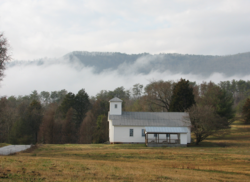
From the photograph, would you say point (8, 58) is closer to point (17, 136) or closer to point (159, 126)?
point (159, 126)

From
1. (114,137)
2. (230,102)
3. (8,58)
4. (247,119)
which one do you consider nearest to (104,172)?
(8,58)

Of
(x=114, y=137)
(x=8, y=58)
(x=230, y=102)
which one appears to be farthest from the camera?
(x=230, y=102)

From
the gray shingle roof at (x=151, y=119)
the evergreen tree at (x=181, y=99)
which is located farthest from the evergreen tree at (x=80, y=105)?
the gray shingle roof at (x=151, y=119)

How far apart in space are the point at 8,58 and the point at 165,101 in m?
42.4

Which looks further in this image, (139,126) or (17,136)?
(17,136)

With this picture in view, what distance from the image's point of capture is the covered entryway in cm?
3791

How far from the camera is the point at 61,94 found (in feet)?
368

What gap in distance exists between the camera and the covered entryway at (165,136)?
37906mm

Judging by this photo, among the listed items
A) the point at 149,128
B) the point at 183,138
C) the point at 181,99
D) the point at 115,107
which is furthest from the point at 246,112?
the point at 115,107

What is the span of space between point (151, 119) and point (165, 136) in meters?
3.37

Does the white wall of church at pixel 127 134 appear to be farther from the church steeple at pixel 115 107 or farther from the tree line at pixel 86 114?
the tree line at pixel 86 114

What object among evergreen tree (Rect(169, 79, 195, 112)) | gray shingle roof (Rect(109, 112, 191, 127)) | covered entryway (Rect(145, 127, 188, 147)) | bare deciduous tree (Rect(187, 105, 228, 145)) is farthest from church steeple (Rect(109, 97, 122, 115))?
evergreen tree (Rect(169, 79, 195, 112))

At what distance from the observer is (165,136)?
40750 mm

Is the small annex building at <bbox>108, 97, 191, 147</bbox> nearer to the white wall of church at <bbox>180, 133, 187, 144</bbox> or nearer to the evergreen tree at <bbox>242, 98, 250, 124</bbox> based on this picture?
the white wall of church at <bbox>180, 133, 187, 144</bbox>
